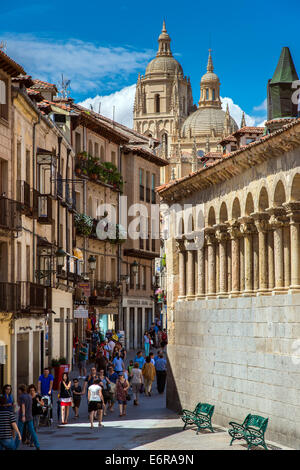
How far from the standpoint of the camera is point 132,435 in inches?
1070

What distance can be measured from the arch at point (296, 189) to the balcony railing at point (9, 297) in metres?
10.3

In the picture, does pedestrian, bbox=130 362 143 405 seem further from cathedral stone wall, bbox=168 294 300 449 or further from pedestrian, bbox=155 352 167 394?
pedestrian, bbox=155 352 167 394

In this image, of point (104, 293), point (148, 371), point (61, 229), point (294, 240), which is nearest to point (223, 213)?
point (294, 240)

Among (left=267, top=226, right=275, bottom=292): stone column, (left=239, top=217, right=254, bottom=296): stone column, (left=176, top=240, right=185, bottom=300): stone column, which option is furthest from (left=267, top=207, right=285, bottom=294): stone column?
(left=176, top=240, right=185, bottom=300): stone column

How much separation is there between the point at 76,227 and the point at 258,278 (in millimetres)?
24286

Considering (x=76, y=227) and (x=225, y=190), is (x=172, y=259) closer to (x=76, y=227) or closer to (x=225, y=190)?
(x=225, y=190)

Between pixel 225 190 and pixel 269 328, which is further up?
pixel 225 190

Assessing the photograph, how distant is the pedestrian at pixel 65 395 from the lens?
2927cm

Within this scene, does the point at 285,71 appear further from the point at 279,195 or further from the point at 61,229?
the point at 61,229

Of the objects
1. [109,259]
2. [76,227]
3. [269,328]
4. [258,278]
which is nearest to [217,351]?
[258,278]

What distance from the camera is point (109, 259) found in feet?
193

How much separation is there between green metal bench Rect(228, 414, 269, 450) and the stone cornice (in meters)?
5.95

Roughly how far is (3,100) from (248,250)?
898cm

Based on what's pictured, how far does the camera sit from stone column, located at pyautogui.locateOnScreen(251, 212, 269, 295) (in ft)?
86.2
